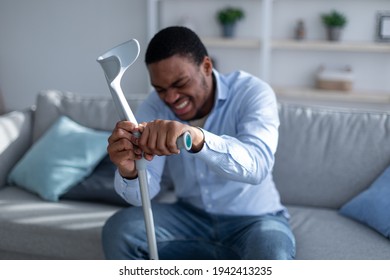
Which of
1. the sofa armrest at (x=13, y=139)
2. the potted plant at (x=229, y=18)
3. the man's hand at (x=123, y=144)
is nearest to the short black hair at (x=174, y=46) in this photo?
the man's hand at (x=123, y=144)

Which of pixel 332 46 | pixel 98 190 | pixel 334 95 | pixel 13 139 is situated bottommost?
pixel 334 95

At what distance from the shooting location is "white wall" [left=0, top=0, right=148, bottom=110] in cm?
458

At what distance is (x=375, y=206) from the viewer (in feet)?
6.17

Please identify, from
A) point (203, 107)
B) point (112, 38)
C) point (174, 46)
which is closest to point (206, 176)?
point (203, 107)

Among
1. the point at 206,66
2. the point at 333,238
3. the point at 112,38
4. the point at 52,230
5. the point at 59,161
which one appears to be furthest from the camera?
the point at 112,38

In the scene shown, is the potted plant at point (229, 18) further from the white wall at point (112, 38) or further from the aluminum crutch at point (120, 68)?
the aluminum crutch at point (120, 68)

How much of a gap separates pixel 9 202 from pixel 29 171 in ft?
0.54

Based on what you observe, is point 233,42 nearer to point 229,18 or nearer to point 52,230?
point 229,18

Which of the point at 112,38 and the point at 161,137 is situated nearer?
the point at 161,137

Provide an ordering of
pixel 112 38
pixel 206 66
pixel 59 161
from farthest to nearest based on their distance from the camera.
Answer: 1. pixel 112 38
2. pixel 59 161
3. pixel 206 66

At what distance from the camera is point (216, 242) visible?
1.71 meters

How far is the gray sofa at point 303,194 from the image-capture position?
1.93 meters

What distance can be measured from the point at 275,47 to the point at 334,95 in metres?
0.58
